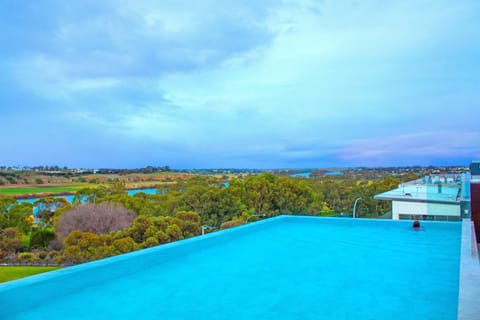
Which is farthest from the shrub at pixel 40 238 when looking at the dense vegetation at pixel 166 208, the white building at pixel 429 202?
the white building at pixel 429 202

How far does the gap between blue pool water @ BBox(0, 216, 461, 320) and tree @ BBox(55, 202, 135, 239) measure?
2065cm

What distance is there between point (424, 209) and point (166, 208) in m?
17.9

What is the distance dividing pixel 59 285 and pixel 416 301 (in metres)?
2.42

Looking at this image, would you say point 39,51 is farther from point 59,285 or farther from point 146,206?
point 146,206

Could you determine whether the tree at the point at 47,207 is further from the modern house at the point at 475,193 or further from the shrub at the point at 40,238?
the modern house at the point at 475,193

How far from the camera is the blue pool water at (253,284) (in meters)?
2.35

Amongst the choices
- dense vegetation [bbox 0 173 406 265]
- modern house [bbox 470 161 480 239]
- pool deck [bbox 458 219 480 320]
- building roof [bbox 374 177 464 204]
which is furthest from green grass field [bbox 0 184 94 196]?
pool deck [bbox 458 219 480 320]

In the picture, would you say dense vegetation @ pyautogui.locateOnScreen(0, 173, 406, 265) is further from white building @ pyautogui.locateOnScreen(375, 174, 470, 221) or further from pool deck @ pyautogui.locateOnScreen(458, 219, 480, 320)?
pool deck @ pyautogui.locateOnScreen(458, 219, 480, 320)

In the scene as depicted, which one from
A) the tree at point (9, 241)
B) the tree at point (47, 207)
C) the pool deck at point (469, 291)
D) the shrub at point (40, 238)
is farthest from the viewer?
the tree at point (47, 207)

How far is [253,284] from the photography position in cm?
294

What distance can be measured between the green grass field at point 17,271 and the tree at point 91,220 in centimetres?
264

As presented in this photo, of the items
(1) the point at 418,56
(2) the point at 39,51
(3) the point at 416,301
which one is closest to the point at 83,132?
(2) the point at 39,51

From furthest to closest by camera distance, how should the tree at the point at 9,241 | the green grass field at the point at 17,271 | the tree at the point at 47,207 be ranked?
the tree at the point at 47,207 → the tree at the point at 9,241 → the green grass field at the point at 17,271

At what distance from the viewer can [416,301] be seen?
101 inches
